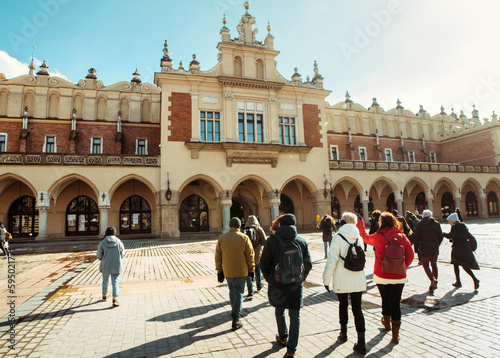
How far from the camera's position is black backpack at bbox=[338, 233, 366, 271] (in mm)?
4016

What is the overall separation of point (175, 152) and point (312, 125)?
11065 mm

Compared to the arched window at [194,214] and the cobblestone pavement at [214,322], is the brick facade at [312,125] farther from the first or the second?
the cobblestone pavement at [214,322]

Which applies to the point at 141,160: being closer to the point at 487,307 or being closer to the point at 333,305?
the point at 333,305

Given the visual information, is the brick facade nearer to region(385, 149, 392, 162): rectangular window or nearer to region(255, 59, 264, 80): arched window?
region(255, 59, 264, 80): arched window

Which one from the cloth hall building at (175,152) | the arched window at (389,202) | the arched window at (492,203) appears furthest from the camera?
the arched window at (492,203)

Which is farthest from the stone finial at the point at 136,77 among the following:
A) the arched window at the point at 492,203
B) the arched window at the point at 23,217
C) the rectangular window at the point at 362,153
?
the arched window at the point at 492,203

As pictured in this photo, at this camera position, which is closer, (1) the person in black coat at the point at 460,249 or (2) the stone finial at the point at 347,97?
(1) the person in black coat at the point at 460,249

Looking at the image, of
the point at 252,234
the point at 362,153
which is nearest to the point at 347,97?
the point at 362,153

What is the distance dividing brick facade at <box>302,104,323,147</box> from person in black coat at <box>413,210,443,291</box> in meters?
18.1

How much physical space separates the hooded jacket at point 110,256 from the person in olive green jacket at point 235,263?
244 centimetres

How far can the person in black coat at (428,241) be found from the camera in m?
6.59

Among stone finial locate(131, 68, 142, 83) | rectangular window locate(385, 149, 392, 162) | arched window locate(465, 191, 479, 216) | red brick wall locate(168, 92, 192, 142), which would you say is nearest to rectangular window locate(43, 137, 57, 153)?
stone finial locate(131, 68, 142, 83)

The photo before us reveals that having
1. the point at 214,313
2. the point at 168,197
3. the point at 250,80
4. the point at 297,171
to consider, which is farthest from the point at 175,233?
the point at 214,313

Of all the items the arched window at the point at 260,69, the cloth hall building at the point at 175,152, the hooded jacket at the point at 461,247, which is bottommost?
the hooded jacket at the point at 461,247
